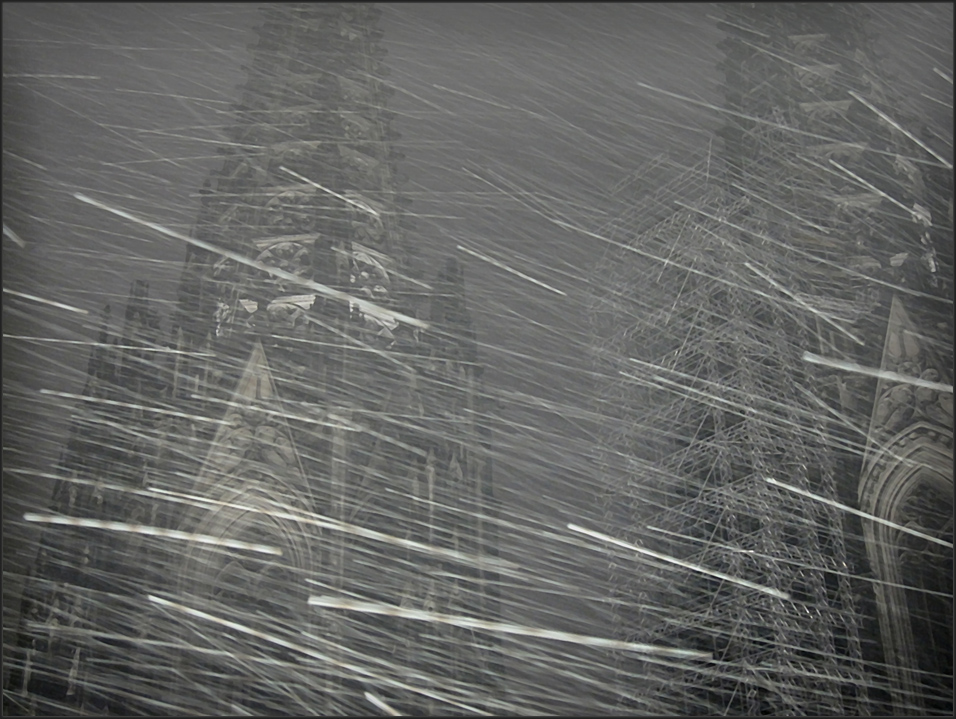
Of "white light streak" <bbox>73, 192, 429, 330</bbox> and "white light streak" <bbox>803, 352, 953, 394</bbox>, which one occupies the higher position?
"white light streak" <bbox>803, 352, 953, 394</bbox>

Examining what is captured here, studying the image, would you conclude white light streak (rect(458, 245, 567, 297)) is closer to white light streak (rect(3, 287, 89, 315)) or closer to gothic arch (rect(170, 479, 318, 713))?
gothic arch (rect(170, 479, 318, 713))

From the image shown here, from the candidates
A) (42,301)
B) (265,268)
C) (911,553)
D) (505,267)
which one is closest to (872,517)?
(911,553)

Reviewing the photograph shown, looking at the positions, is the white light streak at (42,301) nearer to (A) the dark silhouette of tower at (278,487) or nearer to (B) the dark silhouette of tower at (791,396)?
(A) the dark silhouette of tower at (278,487)

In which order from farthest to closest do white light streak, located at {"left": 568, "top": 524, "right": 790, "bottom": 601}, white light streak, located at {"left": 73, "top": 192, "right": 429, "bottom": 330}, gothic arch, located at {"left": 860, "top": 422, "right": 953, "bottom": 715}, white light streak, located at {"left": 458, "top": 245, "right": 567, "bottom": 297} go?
1. white light streak, located at {"left": 458, "top": 245, "right": 567, "bottom": 297}
2. white light streak, located at {"left": 73, "top": 192, "right": 429, "bottom": 330}
3. white light streak, located at {"left": 568, "top": 524, "right": 790, "bottom": 601}
4. gothic arch, located at {"left": 860, "top": 422, "right": 953, "bottom": 715}

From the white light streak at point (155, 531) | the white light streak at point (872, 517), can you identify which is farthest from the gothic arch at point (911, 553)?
the white light streak at point (155, 531)

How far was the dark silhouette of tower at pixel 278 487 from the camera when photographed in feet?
12.0

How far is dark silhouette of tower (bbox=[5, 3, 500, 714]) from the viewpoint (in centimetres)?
364

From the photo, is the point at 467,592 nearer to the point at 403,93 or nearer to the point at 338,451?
the point at 338,451

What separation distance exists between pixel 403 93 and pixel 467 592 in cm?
265

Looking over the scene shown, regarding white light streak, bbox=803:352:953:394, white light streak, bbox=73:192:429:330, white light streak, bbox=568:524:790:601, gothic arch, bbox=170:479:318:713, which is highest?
white light streak, bbox=803:352:953:394

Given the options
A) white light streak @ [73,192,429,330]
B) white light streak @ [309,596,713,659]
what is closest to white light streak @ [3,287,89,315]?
white light streak @ [73,192,429,330]

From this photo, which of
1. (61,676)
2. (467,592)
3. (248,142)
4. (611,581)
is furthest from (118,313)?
(611,581)

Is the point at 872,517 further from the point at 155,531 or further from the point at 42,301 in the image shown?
the point at 42,301

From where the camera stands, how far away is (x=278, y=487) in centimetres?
394
